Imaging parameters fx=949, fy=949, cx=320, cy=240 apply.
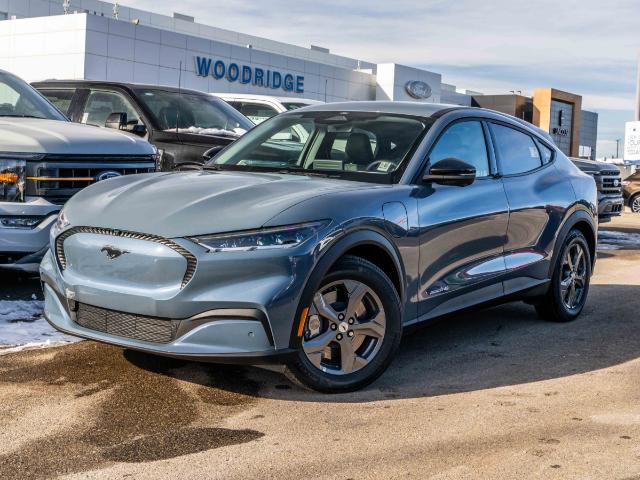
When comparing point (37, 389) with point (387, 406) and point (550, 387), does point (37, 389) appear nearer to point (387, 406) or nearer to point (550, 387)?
point (387, 406)

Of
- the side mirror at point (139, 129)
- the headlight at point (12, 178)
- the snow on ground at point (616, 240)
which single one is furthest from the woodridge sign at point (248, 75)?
the headlight at point (12, 178)

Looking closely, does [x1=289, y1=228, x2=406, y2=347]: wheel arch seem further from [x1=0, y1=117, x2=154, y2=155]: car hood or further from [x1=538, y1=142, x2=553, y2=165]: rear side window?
[x1=0, y1=117, x2=154, y2=155]: car hood

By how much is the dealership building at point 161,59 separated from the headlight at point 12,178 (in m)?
26.0

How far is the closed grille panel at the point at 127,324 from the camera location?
15.2 feet

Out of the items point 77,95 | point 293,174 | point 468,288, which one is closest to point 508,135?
point 468,288

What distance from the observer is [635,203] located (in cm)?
2547

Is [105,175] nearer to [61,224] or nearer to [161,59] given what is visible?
[61,224]

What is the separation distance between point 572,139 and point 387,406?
7016 centimetres

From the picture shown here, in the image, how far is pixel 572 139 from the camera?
71938 mm

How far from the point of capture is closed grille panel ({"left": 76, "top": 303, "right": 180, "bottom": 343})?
15.2ft

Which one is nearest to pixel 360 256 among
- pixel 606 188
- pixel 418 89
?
pixel 606 188

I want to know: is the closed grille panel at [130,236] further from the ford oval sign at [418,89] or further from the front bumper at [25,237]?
the ford oval sign at [418,89]

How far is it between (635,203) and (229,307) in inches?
897

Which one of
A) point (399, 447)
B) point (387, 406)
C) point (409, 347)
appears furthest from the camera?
point (409, 347)
